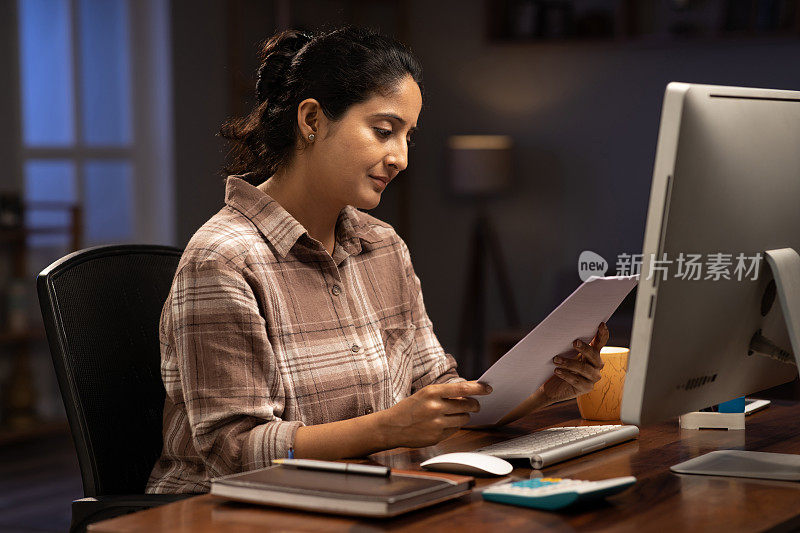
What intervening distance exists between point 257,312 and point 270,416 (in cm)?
15

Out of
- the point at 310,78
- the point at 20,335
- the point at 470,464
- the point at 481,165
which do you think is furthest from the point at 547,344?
the point at 481,165

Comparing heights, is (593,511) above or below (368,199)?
below

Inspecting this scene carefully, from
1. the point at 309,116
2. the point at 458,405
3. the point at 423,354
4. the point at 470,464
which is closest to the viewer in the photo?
the point at 470,464

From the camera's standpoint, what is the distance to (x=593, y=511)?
1.11m

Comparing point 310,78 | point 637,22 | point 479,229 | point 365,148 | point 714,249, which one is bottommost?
point 479,229

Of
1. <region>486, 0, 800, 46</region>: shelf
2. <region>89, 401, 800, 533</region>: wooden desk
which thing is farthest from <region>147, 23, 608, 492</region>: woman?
<region>486, 0, 800, 46</region>: shelf

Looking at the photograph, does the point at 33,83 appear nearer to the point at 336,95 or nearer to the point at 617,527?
the point at 336,95

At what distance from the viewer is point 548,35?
5734 mm

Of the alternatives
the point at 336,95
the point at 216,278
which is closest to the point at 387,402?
the point at 216,278

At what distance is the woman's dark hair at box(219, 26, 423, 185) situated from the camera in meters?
1.63

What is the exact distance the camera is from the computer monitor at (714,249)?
1.08 meters

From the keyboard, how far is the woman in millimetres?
77

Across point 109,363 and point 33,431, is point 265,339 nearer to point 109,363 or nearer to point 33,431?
Answer: point 109,363

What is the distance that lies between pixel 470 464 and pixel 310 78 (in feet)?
2.37
